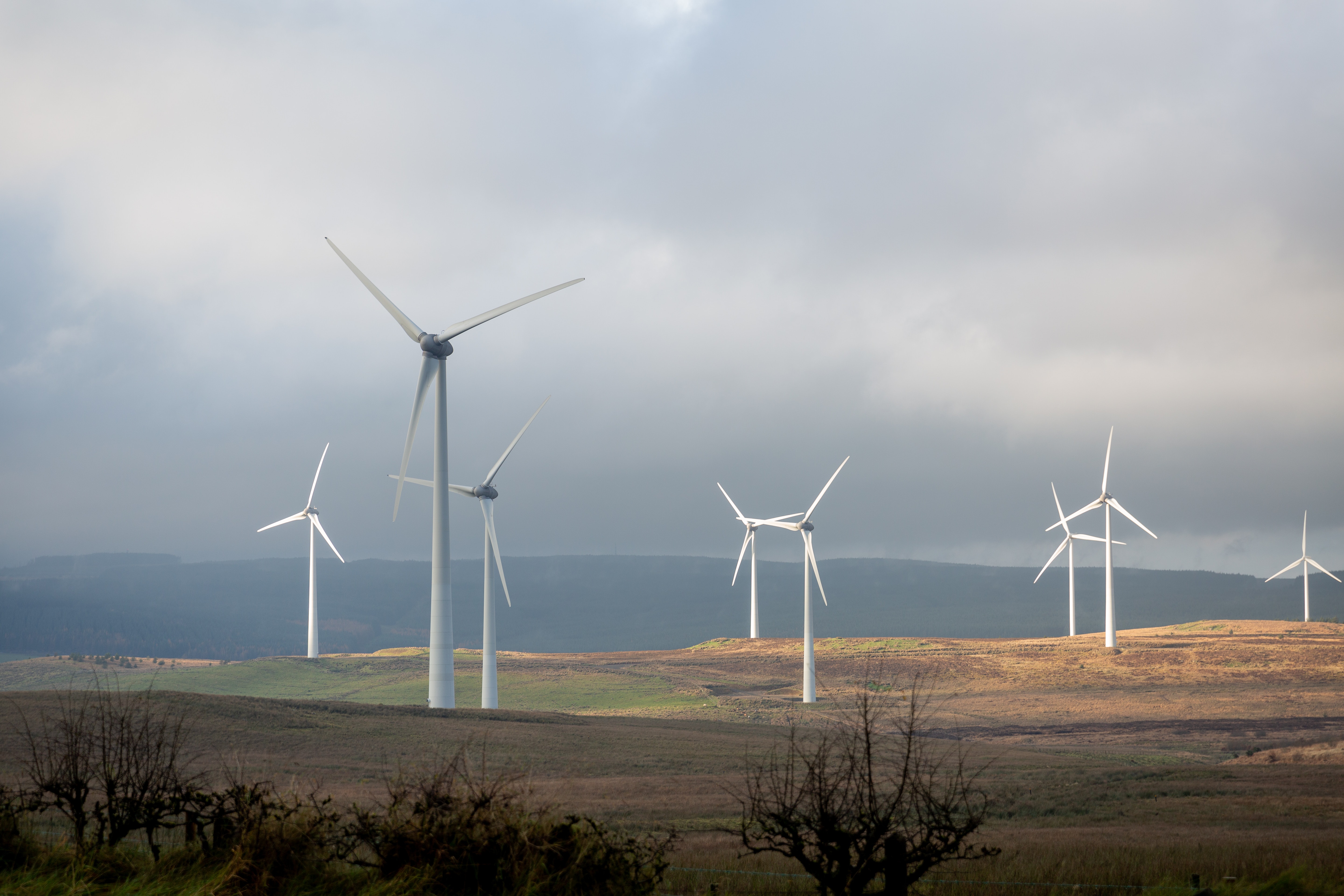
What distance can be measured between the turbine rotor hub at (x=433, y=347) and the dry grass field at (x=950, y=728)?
1785 cm

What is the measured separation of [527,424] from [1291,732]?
1864 inches

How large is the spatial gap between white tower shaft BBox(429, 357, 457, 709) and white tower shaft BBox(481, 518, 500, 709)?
847 cm

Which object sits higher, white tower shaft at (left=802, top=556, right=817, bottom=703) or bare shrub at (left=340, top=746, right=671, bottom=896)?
bare shrub at (left=340, top=746, right=671, bottom=896)

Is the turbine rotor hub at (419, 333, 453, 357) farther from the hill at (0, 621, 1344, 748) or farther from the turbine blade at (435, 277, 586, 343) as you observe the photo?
the hill at (0, 621, 1344, 748)

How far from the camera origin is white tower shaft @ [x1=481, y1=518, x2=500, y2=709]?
201 ft

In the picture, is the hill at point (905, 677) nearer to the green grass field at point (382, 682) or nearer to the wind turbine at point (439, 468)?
the green grass field at point (382, 682)

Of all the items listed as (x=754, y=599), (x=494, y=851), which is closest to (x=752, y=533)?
(x=754, y=599)

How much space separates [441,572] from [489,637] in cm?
1454

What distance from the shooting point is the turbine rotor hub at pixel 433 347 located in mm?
49281

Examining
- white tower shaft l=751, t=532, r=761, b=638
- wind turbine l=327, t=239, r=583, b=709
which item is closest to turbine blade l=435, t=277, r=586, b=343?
wind turbine l=327, t=239, r=583, b=709

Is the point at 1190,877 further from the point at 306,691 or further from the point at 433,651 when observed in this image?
the point at 306,691

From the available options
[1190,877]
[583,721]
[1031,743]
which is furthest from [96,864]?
[1031,743]

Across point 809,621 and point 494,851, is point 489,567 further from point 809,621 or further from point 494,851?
point 494,851

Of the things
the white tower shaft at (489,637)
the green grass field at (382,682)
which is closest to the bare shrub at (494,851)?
the white tower shaft at (489,637)
